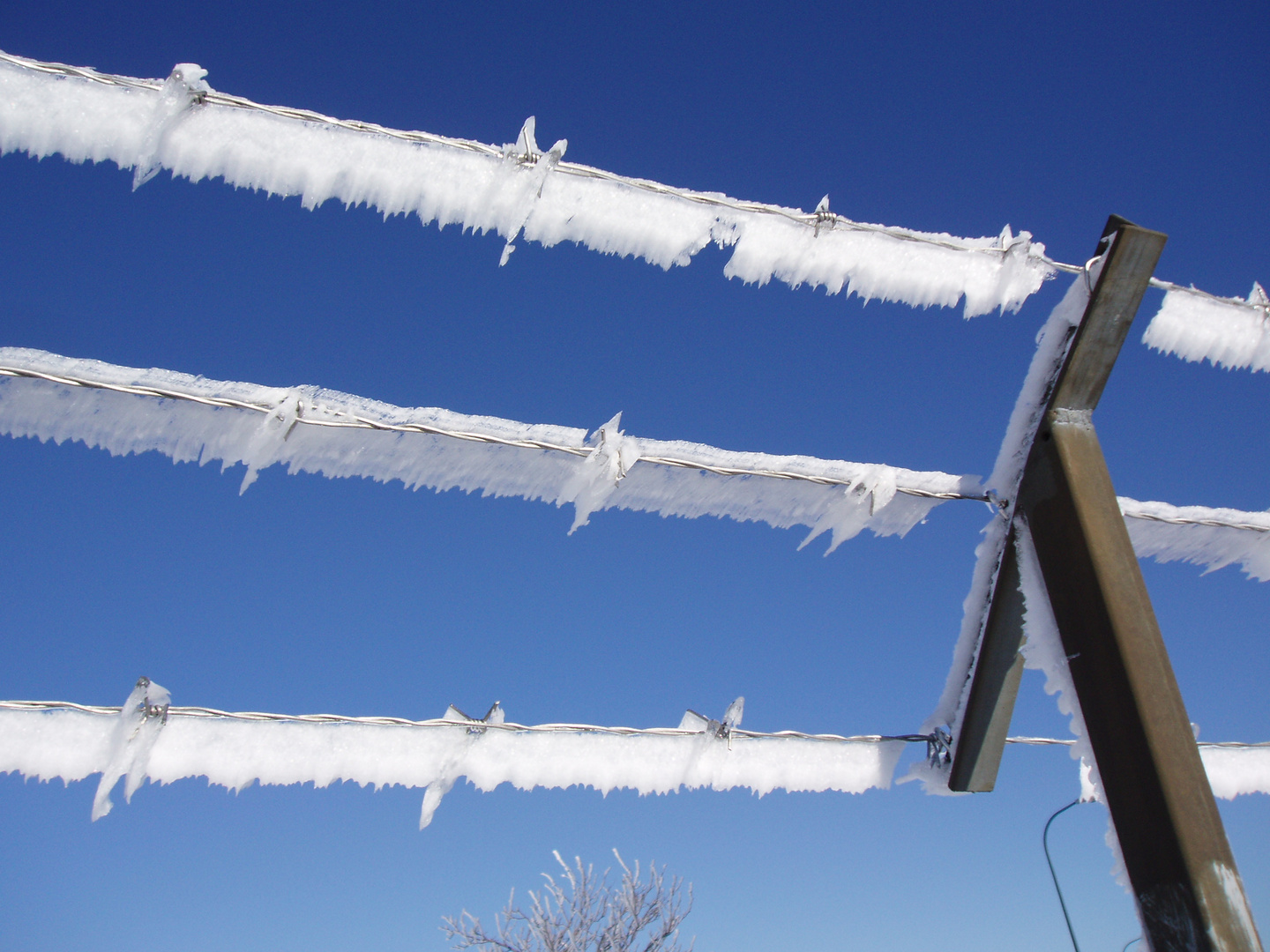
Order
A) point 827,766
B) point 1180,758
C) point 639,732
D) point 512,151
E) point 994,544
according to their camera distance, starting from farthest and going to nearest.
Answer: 1. point 827,766
2. point 639,732
3. point 994,544
4. point 512,151
5. point 1180,758

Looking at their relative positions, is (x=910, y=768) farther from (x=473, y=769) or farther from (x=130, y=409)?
(x=130, y=409)

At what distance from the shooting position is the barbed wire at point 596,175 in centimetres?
147

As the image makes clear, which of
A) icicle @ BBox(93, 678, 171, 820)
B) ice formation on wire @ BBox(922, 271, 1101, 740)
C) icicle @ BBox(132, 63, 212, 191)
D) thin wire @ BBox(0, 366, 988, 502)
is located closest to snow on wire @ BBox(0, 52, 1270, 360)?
icicle @ BBox(132, 63, 212, 191)

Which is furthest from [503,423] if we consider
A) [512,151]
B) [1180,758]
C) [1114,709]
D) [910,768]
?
[910,768]

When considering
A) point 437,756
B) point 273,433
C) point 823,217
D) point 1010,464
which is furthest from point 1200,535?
point 273,433

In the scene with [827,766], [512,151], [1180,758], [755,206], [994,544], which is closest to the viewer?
[1180,758]

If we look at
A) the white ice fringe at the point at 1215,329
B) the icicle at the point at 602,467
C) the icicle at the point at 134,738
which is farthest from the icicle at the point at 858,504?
the icicle at the point at 134,738

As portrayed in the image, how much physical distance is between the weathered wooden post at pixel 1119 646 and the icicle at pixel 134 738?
6.99ft

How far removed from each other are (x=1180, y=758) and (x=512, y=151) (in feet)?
6.04

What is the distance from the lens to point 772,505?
196cm

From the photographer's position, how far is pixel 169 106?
1514 mm

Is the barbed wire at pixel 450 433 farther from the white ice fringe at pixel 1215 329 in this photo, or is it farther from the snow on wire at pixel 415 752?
A: the snow on wire at pixel 415 752

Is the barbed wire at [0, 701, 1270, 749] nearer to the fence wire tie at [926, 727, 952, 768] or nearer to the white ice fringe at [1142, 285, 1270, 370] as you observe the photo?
the fence wire tie at [926, 727, 952, 768]

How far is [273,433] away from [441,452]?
1.15 feet
